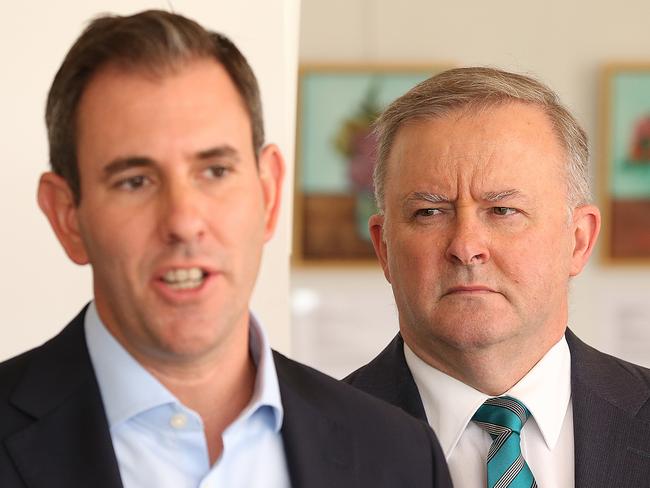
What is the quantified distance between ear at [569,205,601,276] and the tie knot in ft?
0.88

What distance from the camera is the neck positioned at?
1.73 m

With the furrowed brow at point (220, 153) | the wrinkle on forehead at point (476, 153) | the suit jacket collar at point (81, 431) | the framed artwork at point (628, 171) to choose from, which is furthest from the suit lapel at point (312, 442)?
the framed artwork at point (628, 171)

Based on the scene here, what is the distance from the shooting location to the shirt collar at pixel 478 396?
1.73 m

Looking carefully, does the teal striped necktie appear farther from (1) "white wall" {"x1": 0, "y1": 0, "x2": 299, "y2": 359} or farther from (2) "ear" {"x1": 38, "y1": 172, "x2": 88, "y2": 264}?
(2) "ear" {"x1": 38, "y1": 172, "x2": 88, "y2": 264}

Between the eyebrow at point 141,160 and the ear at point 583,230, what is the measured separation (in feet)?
2.62

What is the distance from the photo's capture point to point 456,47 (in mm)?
4738

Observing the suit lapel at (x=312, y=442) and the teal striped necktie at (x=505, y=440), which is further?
the teal striped necktie at (x=505, y=440)

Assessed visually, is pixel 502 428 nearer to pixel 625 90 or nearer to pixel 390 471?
pixel 390 471

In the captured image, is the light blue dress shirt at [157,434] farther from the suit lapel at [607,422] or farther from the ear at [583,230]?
the ear at [583,230]

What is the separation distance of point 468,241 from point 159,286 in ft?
2.01

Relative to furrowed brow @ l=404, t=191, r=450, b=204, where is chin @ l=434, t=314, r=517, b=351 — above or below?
below

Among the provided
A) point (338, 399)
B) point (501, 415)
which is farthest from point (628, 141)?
point (338, 399)

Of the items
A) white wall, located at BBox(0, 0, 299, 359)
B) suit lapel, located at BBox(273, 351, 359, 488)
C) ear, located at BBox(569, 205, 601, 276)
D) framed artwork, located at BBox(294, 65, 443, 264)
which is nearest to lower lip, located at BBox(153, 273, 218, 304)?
suit lapel, located at BBox(273, 351, 359, 488)

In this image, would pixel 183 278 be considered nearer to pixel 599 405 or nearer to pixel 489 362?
pixel 489 362
